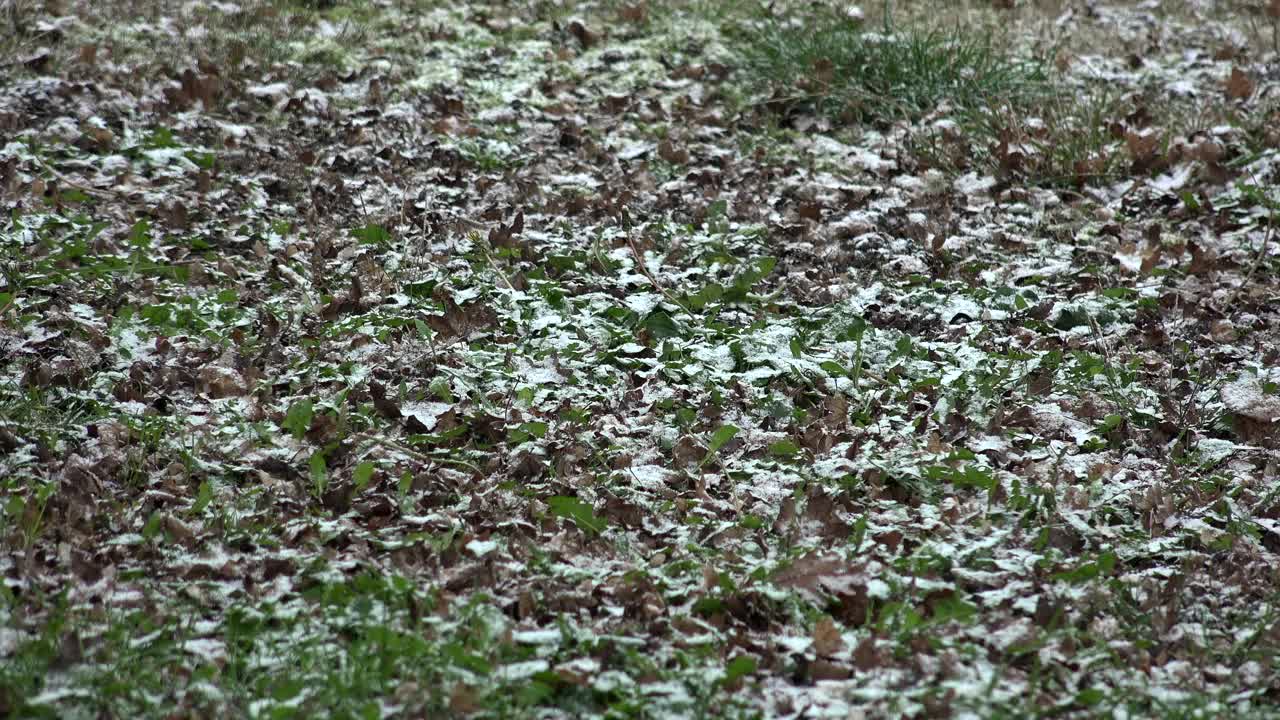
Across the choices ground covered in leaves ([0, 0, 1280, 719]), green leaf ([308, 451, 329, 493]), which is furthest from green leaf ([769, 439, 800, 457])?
green leaf ([308, 451, 329, 493])

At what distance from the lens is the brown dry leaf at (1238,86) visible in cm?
709

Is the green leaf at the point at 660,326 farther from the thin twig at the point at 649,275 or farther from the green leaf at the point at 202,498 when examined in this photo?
the green leaf at the point at 202,498

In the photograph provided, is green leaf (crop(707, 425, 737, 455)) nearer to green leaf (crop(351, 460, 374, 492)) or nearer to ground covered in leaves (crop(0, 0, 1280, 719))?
ground covered in leaves (crop(0, 0, 1280, 719))

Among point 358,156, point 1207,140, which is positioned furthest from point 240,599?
point 1207,140

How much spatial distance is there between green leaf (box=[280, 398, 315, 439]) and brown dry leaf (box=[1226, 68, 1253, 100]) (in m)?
6.13

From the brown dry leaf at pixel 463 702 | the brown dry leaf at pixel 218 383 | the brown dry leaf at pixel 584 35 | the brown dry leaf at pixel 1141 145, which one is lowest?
the brown dry leaf at pixel 218 383

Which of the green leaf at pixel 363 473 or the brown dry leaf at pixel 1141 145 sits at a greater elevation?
the brown dry leaf at pixel 1141 145

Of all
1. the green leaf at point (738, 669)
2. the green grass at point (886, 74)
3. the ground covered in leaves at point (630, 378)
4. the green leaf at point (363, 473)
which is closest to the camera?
the green leaf at point (738, 669)

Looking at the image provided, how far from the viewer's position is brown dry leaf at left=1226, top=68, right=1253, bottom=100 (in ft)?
23.3

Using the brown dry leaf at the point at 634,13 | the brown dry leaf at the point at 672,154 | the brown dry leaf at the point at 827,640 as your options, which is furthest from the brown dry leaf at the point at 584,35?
the brown dry leaf at the point at 827,640

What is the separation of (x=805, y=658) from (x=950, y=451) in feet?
4.04

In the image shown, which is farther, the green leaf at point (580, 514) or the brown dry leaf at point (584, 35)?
the brown dry leaf at point (584, 35)

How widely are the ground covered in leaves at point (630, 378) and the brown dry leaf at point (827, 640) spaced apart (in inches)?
1.0

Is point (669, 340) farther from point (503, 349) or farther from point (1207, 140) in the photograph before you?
point (1207, 140)
